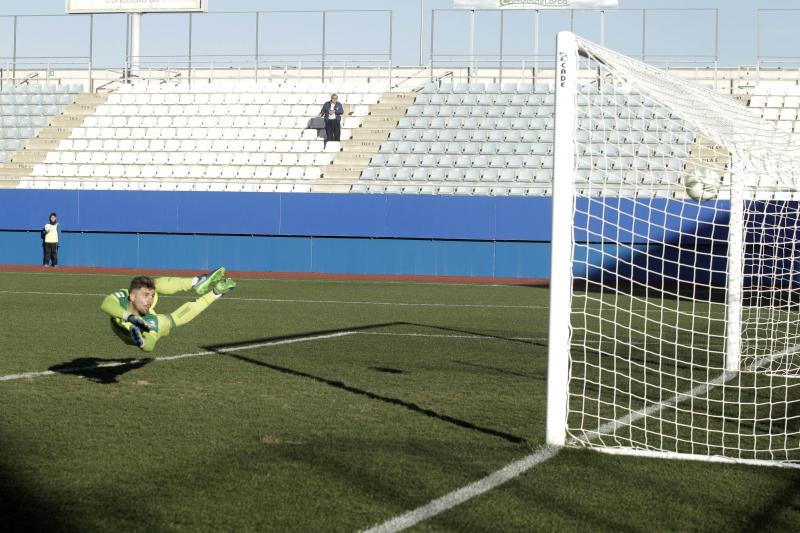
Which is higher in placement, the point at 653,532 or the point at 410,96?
the point at 410,96

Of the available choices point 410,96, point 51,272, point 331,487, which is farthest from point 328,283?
point 331,487

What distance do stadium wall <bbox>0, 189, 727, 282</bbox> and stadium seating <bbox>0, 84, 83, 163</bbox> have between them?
4.50 meters

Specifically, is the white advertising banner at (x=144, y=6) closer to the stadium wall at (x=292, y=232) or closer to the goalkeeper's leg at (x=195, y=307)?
the stadium wall at (x=292, y=232)

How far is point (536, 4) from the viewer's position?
38.0 m

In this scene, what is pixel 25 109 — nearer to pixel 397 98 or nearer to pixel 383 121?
pixel 383 121

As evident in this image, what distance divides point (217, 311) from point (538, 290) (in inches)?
405

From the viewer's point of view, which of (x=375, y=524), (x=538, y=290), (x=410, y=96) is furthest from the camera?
(x=410, y=96)

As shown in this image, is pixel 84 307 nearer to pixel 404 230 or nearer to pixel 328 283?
pixel 328 283

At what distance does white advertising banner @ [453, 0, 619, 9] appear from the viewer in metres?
37.8

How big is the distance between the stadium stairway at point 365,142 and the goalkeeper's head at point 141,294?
23.4 m

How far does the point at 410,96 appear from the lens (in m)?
36.7

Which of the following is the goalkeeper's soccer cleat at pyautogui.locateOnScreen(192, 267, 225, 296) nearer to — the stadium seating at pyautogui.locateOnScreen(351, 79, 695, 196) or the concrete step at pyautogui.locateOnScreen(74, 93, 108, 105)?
the stadium seating at pyautogui.locateOnScreen(351, 79, 695, 196)

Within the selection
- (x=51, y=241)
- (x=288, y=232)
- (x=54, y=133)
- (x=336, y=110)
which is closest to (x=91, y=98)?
(x=54, y=133)

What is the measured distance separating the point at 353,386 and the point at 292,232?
22.3m
